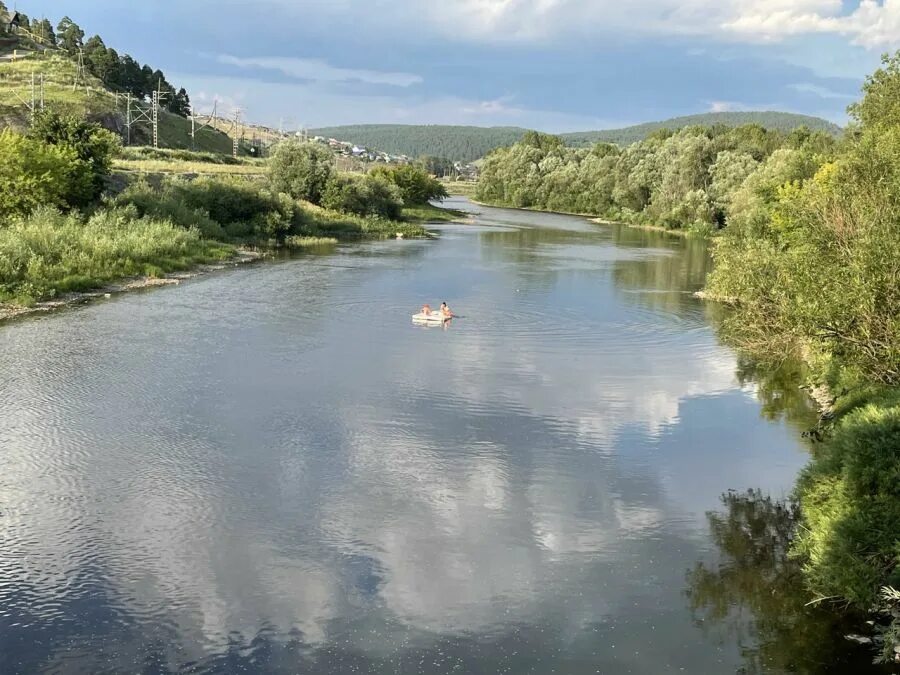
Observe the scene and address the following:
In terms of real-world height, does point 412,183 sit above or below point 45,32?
below

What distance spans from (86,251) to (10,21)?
10718 centimetres

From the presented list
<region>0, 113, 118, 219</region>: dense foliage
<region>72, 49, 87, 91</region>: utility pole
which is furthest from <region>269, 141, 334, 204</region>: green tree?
<region>72, 49, 87, 91</region>: utility pole

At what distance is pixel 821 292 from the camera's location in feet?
59.9

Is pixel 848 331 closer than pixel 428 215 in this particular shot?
Yes

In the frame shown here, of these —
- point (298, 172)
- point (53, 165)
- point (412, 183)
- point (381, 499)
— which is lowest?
point (381, 499)

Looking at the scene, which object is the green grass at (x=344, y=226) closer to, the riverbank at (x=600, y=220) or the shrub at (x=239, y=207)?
the shrub at (x=239, y=207)

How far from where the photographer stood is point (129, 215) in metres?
52.0

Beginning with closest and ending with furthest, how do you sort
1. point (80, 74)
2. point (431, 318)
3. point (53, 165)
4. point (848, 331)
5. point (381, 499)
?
point (381, 499) → point (848, 331) → point (431, 318) → point (53, 165) → point (80, 74)

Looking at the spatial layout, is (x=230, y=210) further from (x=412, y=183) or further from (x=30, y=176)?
(x=412, y=183)

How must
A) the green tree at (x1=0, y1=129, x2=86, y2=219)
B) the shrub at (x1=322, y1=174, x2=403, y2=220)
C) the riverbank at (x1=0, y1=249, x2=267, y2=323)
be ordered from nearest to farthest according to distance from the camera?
the riverbank at (x1=0, y1=249, x2=267, y2=323) → the green tree at (x1=0, y1=129, x2=86, y2=219) → the shrub at (x1=322, y1=174, x2=403, y2=220)

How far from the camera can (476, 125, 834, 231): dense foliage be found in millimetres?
94188

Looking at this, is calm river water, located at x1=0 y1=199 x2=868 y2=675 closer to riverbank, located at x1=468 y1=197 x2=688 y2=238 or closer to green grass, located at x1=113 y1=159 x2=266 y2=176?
green grass, located at x1=113 y1=159 x2=266 y2=176

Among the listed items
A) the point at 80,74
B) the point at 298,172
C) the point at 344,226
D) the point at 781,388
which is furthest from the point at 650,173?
the point at 781,388

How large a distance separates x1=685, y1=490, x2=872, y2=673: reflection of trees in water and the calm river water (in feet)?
0.20
